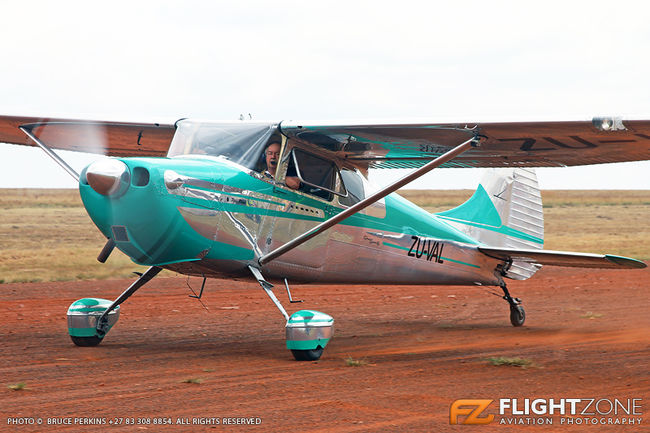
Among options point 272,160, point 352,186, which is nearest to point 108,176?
point 272,160

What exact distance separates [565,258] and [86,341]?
6.42 metres

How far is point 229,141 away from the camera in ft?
28.8

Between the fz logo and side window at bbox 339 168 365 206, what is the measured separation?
3965 millimetres

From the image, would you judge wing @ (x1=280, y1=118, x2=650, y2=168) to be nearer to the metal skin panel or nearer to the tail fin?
the metal skin panel

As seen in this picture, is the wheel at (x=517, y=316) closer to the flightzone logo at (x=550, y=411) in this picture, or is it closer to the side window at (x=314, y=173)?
the side window at (x=314, y=173)

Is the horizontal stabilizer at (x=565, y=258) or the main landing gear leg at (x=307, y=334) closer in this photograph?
the main landing gear leg at (x=307, y=334)

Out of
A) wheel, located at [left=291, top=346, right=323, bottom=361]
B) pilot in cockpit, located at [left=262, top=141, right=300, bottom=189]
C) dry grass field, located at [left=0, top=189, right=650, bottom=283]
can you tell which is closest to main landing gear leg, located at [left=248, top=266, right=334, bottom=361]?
wheel, located at [left=291, top=346, right=323, bottom=361]

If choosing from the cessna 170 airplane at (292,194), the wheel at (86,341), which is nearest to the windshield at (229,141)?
the cessna 170 airplane at (292,194)

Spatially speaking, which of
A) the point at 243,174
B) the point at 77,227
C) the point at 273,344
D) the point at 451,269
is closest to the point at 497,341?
the point at 451,269

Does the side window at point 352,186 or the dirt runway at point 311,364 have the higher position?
the side window at point 352,186

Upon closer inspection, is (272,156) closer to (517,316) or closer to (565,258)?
(565,258)

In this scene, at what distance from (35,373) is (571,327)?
7.76m

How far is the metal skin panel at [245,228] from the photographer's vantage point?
768 cm

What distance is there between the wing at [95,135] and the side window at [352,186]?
227 cm
